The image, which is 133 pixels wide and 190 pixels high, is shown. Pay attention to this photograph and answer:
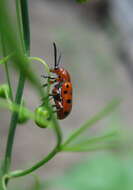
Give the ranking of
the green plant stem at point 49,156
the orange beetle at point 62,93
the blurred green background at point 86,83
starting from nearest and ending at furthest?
the green plant stem at point 49,156 < the orange beetle at point 62,93 < the blurred green background at point 86,83

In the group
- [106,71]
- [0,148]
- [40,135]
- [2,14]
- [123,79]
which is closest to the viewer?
[2,14]

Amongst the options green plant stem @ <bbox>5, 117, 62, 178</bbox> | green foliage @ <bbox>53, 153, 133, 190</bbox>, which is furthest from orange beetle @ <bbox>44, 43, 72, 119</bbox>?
green foliage @ <bbox>53, 153, 133, 190</bbox>

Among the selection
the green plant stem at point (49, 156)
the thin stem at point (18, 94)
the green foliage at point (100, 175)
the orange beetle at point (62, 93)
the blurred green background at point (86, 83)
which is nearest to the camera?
the green plant stem at point (49, 156)

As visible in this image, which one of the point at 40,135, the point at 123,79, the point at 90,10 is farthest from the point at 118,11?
the point at 40,135

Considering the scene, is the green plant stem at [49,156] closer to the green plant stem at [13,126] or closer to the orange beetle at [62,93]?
the green plant stem at [13,126]

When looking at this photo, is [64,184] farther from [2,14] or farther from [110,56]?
[110,56]

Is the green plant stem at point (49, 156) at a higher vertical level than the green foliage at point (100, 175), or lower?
higher

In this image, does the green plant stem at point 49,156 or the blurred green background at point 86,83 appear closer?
the green plant stem at point 49,156

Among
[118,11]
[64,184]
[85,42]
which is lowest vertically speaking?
[64,184]

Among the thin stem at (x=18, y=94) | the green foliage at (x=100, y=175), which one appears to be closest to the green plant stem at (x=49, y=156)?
the thin stem at (x=18, y=94)
